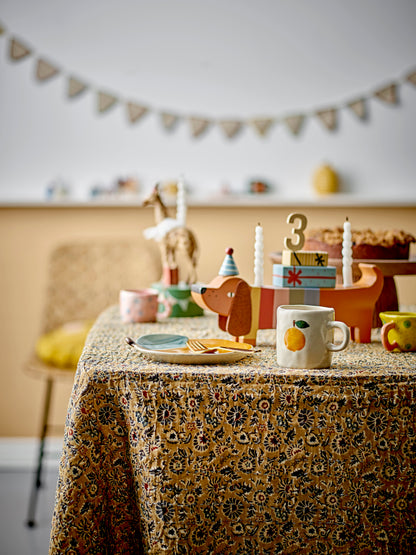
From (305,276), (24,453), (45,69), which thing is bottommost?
(24,453)

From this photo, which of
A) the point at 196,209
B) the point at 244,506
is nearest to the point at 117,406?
the point at 244,506

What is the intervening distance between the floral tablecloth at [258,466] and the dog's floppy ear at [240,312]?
0.22 meters

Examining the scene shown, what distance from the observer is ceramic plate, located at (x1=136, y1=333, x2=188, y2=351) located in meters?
1.02

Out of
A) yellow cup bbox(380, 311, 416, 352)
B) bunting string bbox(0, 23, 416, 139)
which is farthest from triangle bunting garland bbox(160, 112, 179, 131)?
yellow cup bbox(380, 311, 416, 352)

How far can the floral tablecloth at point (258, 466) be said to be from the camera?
83 cm

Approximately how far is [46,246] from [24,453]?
3.08 ft

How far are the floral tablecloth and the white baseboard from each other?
1.98m

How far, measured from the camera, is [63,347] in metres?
2.18

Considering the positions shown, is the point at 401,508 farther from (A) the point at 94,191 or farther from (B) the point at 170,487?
(A) the point at 94,191

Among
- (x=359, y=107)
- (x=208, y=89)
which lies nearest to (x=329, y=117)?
(x=359, y=107)

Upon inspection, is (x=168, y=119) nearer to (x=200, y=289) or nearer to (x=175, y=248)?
(x=175, y=248)

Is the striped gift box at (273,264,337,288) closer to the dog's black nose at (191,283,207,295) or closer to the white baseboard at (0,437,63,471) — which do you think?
the dog's black nose at (191,283,207,295)

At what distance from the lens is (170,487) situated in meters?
0.83

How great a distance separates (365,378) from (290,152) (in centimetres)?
191
